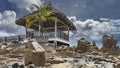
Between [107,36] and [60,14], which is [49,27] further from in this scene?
[107,36]

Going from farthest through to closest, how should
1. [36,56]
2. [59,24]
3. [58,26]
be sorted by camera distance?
1. [59,24]
2. [58,26]
3. [36,56]

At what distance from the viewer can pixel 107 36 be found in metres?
34.0

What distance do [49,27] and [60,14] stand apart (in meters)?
5.33

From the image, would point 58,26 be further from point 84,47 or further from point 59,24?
point 84,47

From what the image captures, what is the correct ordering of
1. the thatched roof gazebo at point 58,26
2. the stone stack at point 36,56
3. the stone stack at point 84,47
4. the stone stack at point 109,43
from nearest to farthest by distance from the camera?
the stone stack at point 36,56 < the stone stack at point 84,47 < the stone stack at point 109,43 < the thatched roof gazebo at point 58,26

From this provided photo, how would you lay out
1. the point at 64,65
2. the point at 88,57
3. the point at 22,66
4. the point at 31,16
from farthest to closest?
the point at 31,16, the point at 88,57, the point at 64,65, the point at 22,66

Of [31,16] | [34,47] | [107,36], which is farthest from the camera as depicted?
[31,16]

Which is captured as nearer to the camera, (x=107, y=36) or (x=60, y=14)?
(x=107, y=36)

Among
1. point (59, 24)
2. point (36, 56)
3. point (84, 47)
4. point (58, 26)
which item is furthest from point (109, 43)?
point (36, 56)

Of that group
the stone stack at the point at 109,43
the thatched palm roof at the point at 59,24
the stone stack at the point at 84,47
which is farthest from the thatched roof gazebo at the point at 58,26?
the stone stack at the point at 84,47

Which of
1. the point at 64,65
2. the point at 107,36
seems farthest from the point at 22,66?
the point at 107,36

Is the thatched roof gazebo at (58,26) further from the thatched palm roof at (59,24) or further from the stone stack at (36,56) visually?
the stone stack at (36,56)

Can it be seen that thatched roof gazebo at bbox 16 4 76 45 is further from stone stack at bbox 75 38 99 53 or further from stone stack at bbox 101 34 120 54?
stone stack at bbox 75 38 99 53

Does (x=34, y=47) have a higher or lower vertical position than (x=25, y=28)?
lower
